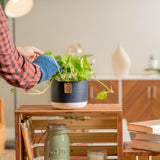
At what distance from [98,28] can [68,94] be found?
381 cm

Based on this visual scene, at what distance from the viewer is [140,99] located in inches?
185

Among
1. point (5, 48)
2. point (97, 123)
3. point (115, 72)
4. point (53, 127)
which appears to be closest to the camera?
point (5, 48)

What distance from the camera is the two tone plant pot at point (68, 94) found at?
1436 mm

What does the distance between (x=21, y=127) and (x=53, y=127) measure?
0.14 metres

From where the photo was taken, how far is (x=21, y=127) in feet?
4.69

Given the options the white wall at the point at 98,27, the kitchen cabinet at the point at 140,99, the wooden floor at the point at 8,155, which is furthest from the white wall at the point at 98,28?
the wooden floor at the point at 8,155

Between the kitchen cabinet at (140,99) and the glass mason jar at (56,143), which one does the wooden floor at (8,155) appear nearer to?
the kitchen cabinet at (140,99)

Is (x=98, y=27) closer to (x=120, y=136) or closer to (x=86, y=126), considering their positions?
(x=86, y=126)

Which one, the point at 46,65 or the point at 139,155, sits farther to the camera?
the point at 139,155

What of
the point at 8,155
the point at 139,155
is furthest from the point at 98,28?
the point at 139,155

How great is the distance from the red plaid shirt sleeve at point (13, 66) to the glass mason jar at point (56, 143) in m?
0.25

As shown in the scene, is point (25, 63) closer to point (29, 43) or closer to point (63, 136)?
point (63, 136)

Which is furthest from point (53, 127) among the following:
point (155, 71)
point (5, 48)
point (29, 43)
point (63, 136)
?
point (29, 43)

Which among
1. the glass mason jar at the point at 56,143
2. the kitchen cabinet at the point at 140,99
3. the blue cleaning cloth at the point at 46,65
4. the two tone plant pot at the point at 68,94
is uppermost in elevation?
the blue cleaning cloth at the point at 46,65
